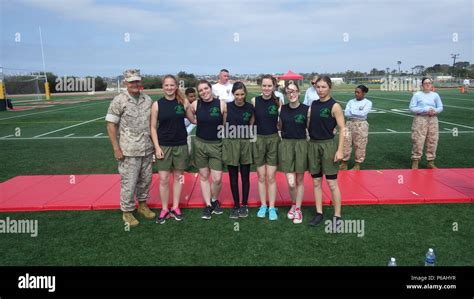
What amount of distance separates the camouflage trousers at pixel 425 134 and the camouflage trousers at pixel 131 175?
5659 millimetres

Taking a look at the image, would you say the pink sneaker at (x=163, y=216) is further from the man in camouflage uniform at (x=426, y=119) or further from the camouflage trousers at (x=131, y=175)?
the man in camouflage uniform at (x=426, y=119)

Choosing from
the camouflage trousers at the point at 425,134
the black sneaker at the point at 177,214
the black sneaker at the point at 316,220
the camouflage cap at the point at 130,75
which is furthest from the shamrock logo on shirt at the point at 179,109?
the camouflage trousers at the point at 425,134

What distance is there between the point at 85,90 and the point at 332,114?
182 ft

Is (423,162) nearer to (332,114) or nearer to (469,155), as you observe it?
(469,155)

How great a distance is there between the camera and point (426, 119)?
7.07m

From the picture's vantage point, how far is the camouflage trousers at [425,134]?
708 cm

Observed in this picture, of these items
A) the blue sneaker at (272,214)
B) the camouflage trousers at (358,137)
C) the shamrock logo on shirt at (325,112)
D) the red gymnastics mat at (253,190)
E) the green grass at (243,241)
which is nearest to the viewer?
the green grass at (243,241)

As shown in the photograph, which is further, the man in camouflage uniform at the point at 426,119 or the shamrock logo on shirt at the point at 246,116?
the man in camouflage uniform at the point at 426,119

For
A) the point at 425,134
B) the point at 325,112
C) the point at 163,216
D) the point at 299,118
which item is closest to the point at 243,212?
the point at 163,216

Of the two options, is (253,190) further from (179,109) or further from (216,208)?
(179,109)

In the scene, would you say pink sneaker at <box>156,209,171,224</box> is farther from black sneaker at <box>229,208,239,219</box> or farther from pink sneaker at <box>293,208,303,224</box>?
pink sneaker at <box>293,208,303,224</box>

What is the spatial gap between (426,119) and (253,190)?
4141 mm

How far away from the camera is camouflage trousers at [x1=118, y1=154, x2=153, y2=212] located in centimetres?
457

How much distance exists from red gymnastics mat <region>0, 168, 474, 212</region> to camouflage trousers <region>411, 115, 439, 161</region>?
51cm
